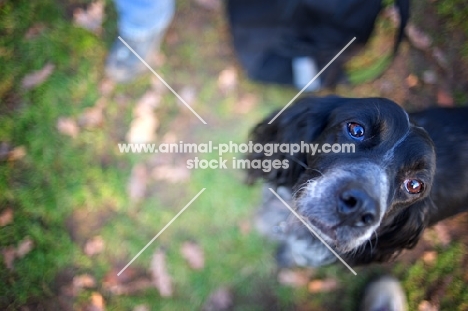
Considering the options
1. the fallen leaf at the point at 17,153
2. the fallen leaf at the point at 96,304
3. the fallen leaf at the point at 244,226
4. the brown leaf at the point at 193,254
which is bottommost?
the fallen leaf at the point at 96,304

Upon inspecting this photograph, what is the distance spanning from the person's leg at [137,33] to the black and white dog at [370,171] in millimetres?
1313

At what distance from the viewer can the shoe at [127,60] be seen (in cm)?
377

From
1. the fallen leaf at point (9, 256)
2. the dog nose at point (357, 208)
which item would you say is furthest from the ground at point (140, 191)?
the dog nose at point (357, 208)

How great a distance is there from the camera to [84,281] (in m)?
3.54

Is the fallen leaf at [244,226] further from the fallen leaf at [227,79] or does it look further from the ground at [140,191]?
the fallen leaf at [227,79]

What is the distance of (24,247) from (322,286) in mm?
2723

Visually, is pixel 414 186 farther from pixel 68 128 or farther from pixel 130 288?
pixel 68 128

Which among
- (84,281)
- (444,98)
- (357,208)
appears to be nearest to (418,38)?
(444,98)

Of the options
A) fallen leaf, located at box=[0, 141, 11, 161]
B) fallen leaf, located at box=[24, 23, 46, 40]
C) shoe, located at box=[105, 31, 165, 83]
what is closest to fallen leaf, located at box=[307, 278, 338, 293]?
shoe, located at box=[105, 31, 165, 83]

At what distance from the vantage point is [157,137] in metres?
3.75

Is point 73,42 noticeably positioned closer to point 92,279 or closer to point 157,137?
point 157,137

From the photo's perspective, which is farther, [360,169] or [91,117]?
[91,117]

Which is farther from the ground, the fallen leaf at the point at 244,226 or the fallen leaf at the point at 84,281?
the fallen leaf at the point at 244,226

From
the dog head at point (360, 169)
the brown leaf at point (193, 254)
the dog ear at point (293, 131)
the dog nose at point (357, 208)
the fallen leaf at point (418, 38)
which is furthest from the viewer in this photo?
the fallen leaf at point (418, 38)
